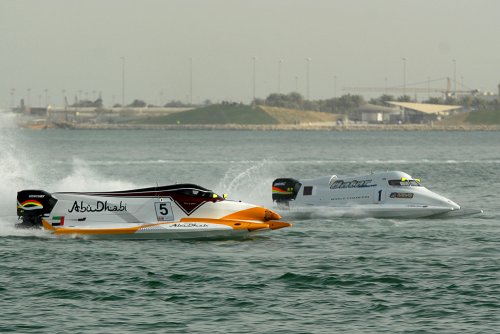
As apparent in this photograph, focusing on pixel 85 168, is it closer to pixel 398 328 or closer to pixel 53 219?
pixel 53 219

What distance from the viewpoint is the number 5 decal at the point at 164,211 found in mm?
37188

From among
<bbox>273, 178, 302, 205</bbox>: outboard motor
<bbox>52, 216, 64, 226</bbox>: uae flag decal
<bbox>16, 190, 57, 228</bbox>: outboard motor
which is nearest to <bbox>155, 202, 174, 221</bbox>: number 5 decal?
<bbox>52, 216, 64, 226</bbox>: uae flag decal

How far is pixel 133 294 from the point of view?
91.0 ft

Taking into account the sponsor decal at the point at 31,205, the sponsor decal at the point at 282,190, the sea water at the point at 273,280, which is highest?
the sponsor decal at the point at 31,205

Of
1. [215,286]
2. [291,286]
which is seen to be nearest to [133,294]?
[215,286]

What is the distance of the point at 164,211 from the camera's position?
122 ft

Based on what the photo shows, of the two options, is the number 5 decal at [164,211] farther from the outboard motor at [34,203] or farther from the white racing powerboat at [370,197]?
the white racing powerboat at [370,197]

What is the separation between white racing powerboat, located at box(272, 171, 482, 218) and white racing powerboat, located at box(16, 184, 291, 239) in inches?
369

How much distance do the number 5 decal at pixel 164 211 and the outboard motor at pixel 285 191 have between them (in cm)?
1084

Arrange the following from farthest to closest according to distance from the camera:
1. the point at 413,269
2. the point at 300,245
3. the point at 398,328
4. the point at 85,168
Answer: the point at 85,168, the point at 300,245, the point at 413,269, the point at 398,328

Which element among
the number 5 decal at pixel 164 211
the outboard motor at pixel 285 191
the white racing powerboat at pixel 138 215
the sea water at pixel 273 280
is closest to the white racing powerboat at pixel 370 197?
the outboard motor at pixel 285 191

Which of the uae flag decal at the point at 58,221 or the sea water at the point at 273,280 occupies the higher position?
the uae flag decal at the point at 58,221

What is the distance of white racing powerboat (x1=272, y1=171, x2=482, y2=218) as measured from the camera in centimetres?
4512

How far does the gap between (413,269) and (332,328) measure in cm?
791
